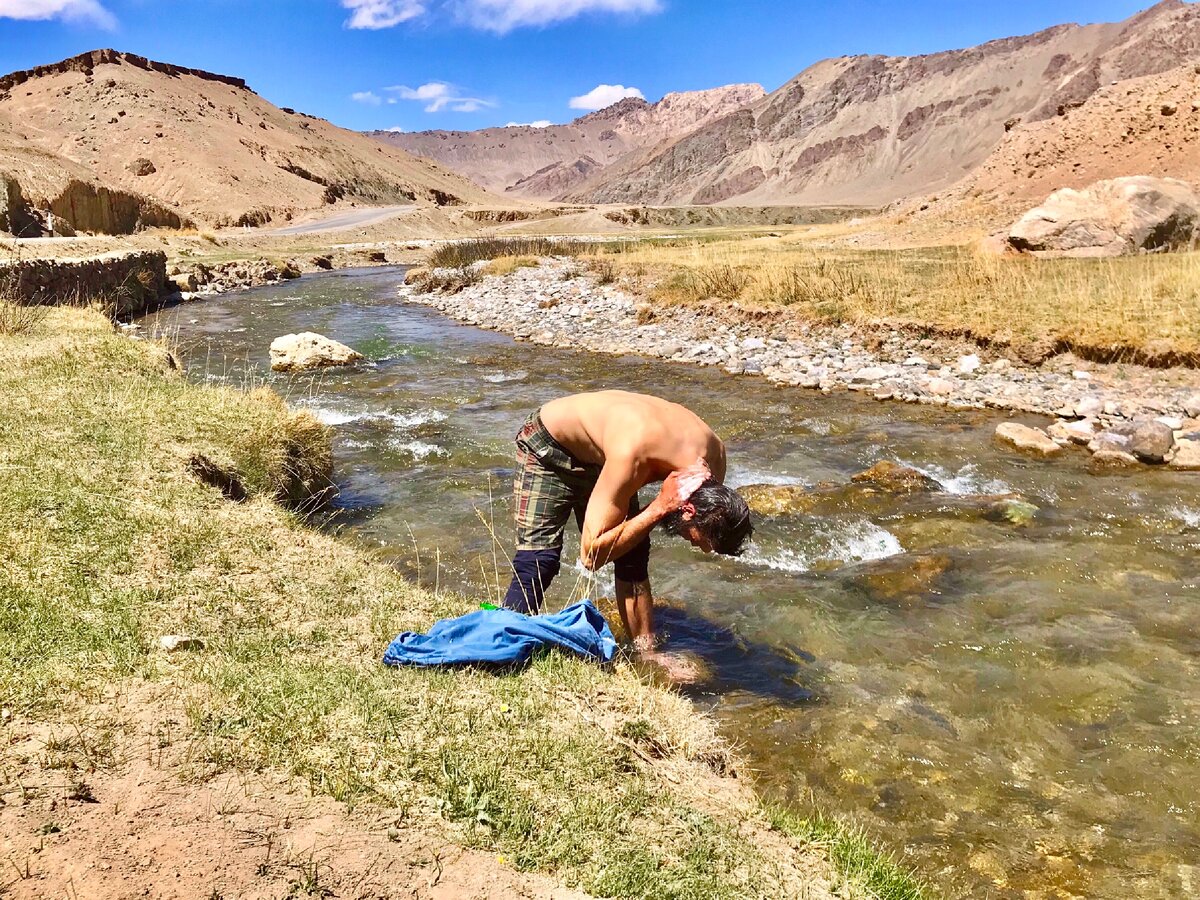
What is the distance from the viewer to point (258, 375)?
1213 centimetres

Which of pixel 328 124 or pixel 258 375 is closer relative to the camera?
pixel 258 375

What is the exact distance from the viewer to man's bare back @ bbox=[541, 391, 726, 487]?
11.9ft

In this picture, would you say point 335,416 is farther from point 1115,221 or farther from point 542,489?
point 1115,221

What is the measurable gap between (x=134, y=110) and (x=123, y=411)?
8565cm

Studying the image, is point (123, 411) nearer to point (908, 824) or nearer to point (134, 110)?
point (908, 824)

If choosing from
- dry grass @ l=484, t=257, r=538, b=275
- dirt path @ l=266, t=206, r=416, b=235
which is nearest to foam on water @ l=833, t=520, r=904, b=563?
dry grass @ l=484, t=257, r=538, b=275

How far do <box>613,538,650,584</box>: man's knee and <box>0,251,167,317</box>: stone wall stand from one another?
13044 mm

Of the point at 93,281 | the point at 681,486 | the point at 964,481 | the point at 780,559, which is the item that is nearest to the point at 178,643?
the point at 681,486

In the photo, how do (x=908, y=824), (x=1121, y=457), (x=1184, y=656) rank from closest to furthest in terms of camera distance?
(x=908, y=824), (x=1184, y=656), (x=1121, y=457)

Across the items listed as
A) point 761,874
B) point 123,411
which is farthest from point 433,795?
point 123,411

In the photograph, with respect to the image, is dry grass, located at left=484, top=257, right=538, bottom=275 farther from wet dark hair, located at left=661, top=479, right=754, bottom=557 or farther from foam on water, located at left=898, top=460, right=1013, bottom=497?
wet dark hair, located at left=661, top=479, right=754, bottom=557

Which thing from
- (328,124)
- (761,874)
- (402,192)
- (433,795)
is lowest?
(761,874)

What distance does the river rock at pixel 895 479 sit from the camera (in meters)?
7.22

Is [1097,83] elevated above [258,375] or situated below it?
above
